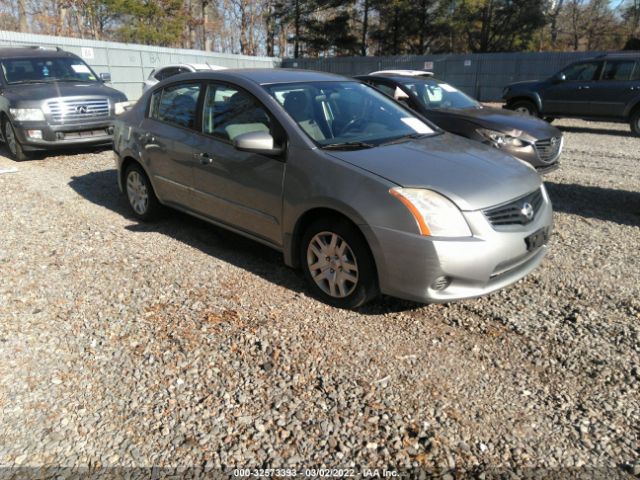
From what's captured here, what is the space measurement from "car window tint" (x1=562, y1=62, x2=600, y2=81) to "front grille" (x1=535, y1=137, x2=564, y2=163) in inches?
296

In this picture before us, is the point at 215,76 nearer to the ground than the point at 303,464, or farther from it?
farther from it

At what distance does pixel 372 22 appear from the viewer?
131 ft

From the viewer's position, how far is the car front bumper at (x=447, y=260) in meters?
3.21

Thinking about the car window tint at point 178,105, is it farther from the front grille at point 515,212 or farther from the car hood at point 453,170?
the front grille at point 515,212

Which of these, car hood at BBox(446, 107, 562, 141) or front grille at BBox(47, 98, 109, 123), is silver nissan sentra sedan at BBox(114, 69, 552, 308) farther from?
front grille at BBox(47, 98, 109, 123)

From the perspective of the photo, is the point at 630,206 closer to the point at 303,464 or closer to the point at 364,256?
the point at 364,256

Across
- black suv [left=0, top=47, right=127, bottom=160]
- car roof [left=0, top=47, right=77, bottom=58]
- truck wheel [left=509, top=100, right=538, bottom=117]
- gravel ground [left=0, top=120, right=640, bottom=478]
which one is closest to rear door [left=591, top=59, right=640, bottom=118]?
truck wheel [left=509, top=100, right=538, bottom=117]

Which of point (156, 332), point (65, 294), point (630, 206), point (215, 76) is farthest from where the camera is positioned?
point (630, 206)

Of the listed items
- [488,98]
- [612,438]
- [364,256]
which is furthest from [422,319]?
[488,98]

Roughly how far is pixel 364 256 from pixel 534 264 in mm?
1273

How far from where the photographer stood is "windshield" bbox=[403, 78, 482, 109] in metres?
8.24

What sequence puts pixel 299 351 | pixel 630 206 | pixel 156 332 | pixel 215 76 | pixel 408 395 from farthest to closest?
pixel 630 206 → pixel 215 76 → pixel 156 332 → pixel 299 351 → pixel 408 395

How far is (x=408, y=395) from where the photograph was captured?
9.33ft

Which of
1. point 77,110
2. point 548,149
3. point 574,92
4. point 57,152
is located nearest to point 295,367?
point 548,149
